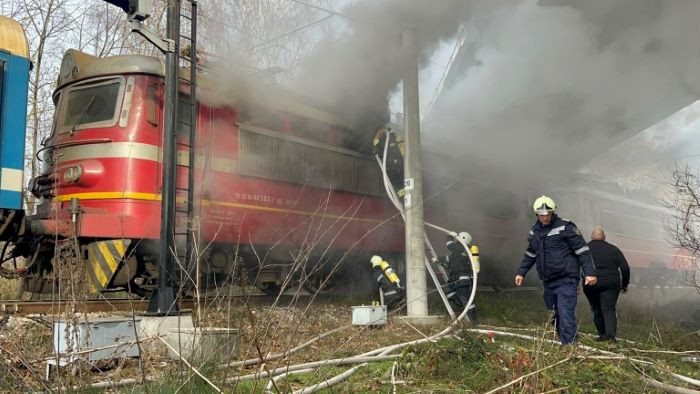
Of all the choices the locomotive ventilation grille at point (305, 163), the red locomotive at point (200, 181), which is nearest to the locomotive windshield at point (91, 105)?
the red locomotive at point (200, 181)

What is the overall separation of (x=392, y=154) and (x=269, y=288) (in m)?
3.10

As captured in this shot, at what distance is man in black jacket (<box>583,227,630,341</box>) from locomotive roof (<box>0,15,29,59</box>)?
276 inches

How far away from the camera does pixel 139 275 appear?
24.8ft

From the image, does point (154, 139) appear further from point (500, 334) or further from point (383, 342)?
point (500, 334)

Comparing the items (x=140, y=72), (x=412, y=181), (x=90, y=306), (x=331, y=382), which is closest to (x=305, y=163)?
(x=412, y=181)

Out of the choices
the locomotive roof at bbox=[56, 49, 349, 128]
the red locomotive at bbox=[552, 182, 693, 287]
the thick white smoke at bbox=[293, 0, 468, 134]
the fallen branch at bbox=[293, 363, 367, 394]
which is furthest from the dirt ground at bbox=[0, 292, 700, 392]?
the red locomotive at bbox=[552, 182, 693, 287]

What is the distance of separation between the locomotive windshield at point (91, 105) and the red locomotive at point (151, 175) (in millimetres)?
17

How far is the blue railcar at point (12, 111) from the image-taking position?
20.8ft

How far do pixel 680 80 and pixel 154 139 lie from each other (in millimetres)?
8353

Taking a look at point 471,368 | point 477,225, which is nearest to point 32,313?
point 471,368

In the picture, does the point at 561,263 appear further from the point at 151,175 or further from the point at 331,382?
the point at 151,175

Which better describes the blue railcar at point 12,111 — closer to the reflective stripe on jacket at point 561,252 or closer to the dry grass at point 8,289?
the dry grass at point 8,289

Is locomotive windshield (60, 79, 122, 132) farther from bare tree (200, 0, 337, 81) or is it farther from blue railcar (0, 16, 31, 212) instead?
bare tree (200, 0, 337, 81)

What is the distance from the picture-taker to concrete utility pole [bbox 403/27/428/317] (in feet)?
26.9
